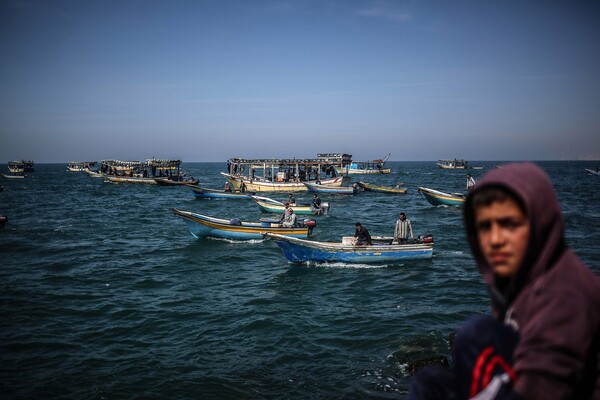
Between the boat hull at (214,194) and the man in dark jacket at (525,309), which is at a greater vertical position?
the man in dark jacket at (525,309)

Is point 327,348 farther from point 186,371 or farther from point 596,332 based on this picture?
point 596,332

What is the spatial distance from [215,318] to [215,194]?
34.7 meters

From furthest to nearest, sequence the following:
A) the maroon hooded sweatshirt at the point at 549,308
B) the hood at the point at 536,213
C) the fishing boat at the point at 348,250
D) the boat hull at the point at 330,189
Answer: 1. the boat hull at the point at 330,189
2. the fishing boat at the point at 348,250
3. the hood at the point at 536,213
4. the maroon hooded sweatshirt at the point at 549,308

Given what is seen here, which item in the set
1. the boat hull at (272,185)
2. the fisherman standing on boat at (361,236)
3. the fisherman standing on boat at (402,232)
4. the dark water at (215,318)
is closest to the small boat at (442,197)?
the dark water at (215,318)

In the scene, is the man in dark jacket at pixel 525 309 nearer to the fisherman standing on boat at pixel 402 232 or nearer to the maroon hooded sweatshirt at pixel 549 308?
the maroon hooded sweatshirt at pixel 549 308


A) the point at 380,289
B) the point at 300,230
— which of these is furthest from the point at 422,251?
the point at 300,230

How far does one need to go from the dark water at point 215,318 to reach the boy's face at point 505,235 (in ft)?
24.6

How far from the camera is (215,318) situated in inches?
484

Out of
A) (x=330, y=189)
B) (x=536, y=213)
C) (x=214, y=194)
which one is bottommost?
(x=214, y=194)

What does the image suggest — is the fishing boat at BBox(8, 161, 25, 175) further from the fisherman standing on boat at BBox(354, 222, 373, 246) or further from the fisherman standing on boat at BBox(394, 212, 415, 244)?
the fisherman standing on boat at BBox(394, 212, 415, 244)

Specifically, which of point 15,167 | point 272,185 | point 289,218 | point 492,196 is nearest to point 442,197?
point 289,218

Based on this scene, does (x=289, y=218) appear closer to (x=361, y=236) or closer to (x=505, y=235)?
(x=361, y=236)

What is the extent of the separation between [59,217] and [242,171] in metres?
31.8

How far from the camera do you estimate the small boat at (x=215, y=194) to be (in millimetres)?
44750
